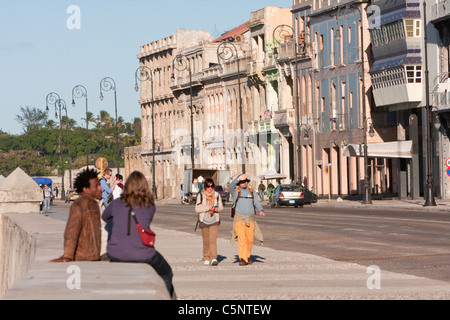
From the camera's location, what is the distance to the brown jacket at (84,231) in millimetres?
12703

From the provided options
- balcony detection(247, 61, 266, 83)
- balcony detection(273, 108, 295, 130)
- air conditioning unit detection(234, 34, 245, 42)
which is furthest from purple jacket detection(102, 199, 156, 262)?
air conditioning unit detection(234, 34, 245, 42)

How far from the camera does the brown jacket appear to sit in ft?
41.7

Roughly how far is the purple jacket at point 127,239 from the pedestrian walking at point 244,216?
11347 millimetres

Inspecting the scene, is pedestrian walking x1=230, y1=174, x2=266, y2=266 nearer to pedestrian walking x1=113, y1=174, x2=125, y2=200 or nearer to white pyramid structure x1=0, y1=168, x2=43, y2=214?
pedestrian walking x1=113, y1=174, x2=125, y2=200

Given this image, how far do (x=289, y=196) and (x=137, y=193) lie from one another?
2336 inches

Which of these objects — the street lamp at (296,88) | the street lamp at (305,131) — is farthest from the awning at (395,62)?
the street lamp at (305,131)

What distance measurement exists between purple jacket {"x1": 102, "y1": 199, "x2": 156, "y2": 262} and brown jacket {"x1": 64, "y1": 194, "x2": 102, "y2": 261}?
665 mm

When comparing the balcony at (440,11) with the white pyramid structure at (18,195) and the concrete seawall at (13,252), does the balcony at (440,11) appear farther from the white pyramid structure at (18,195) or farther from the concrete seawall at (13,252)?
the concrete seawall at (13,252)

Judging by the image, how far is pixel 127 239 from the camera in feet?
39.1

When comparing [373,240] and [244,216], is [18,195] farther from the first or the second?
[244,216]

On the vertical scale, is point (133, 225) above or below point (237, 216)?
above

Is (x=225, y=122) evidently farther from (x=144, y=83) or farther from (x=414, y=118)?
(x=414, y=118)

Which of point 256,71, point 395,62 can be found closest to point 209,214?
point 395,62

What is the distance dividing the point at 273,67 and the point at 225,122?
54.3 ft
